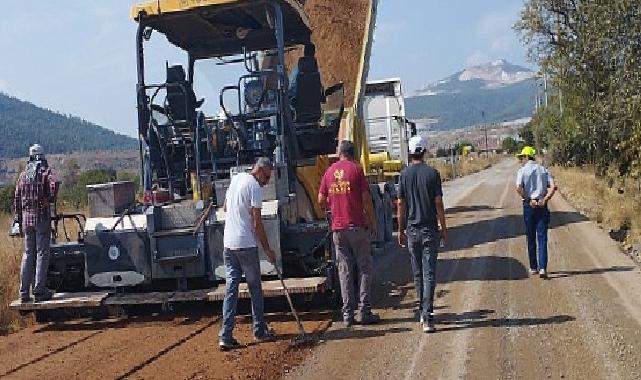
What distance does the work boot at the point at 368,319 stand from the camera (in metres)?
8.05

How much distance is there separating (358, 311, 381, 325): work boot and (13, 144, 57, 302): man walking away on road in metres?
3.49

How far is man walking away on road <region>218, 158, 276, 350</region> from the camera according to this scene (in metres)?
7.50

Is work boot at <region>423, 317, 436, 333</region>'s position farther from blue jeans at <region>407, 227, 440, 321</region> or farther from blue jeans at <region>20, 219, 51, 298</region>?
blue jeans at <region>20, 219, 51, 298</region>

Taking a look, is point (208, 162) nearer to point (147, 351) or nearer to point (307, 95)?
point (307, 95)

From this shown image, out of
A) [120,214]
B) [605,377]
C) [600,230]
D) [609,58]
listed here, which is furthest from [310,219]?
[609,58]

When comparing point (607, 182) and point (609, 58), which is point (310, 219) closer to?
point (609, 58)

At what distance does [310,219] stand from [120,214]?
2158 mm

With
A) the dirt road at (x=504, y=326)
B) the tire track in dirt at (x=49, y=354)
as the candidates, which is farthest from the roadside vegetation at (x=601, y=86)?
the tire track in dirt at (x=49, y=354)

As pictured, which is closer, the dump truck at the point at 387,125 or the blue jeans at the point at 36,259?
the blue jeans at the point at 36,259

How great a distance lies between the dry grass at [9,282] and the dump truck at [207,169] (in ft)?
1.05

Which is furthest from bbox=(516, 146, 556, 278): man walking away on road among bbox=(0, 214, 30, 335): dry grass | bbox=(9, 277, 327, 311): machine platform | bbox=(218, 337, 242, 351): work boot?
bbox=(0, 214, 30, 335): dry grass

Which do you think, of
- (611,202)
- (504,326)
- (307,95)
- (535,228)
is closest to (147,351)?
(504,326)

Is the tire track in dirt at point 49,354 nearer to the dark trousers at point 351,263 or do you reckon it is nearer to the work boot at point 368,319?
the dark trousers at point 351,263

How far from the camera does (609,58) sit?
1942cm
